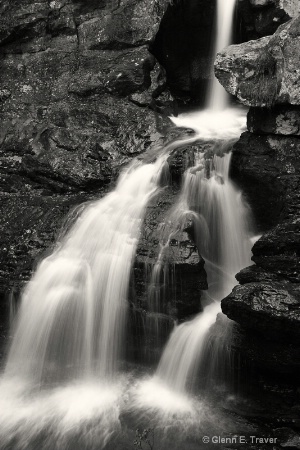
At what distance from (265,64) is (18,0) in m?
8.59

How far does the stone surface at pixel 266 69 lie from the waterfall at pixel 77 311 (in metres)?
3.14

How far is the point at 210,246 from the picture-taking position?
311 inches

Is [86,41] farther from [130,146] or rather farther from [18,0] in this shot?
[130,146]

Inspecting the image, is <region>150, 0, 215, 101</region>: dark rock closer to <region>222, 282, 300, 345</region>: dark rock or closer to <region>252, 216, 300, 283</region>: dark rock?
<region>252, 216, 300, 283</region>: dark rock

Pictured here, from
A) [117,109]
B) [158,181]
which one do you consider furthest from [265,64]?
[117,109]

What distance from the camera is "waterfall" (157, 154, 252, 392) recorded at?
6777 mm

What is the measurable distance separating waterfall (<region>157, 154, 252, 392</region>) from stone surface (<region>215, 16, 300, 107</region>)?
134 cm

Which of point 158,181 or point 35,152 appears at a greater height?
point 35,152

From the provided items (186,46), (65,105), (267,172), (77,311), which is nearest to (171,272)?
(77,311)

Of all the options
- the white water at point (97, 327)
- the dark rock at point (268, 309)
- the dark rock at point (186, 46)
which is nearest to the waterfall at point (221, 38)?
the dark rock at point (186, 46)

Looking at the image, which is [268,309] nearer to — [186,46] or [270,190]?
[270,190]

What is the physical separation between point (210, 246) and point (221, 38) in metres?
6.88

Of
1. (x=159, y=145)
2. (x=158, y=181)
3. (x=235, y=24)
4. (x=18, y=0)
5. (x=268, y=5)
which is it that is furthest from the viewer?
(x=18, y=0)

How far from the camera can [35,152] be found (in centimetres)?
1043
